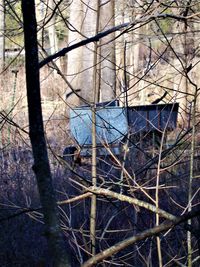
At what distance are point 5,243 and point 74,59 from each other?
38.7 ft

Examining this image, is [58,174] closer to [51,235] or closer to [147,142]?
[147,142]

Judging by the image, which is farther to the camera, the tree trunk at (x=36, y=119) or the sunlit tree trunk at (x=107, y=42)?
the sunlit tree trunk at (x=107, y=42)

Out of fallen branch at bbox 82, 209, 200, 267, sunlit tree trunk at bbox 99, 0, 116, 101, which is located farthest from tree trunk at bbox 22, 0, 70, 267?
sunlit tree trunk at bbox 99, 0, 116, 101

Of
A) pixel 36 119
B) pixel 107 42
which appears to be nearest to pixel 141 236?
pixel 36 119

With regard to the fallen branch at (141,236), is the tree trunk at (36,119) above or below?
above

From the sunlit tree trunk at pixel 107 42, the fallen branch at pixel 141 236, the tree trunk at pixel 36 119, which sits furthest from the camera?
the sunlit tree trunk at pixel 107 42

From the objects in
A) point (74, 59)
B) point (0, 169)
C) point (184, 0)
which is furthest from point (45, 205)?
point (74, 59)

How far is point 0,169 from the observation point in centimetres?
773

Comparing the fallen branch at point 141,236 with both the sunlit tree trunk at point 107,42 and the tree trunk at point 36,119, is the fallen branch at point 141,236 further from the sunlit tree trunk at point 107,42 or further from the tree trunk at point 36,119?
the sunlit tree trunk at point 107,42

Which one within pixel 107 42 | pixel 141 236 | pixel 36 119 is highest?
pixel 107 42

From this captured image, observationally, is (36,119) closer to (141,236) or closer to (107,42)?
(141,236)

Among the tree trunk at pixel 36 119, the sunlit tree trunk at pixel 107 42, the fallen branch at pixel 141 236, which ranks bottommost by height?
the fallen branch at pixel 141 236

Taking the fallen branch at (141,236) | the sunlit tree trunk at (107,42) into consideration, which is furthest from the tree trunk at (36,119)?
the sunlit tree trunk at (107,42)

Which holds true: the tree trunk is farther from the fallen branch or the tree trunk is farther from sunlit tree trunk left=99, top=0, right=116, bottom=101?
sunlit tree trunk left=99, top=0, right=116, bottom=101
